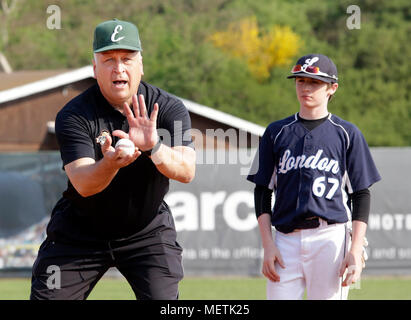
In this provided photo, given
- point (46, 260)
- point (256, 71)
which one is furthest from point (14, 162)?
point (256, 71)

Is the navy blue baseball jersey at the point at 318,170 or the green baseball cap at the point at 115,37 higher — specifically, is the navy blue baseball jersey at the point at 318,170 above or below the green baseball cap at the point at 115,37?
below

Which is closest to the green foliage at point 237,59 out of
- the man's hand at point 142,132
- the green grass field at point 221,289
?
the green grass field at point 221,289

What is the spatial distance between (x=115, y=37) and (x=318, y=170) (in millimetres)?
1639

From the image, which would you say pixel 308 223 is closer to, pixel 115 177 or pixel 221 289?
pixel 115 177

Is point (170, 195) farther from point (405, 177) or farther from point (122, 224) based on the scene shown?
point (122, 224)

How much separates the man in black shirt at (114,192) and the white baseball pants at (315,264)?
75cm

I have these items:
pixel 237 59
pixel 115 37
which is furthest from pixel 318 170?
pixel 237 59

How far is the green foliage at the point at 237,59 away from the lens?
47031 mm

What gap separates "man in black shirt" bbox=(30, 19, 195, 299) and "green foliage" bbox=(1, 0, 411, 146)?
123 feet

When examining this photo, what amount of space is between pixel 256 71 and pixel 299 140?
49482 millimetres

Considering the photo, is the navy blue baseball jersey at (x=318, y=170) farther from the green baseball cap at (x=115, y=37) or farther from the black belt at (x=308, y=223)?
the green baseball cap at (x=115, y=37)

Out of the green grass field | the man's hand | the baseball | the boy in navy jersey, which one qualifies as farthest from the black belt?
the green grass field

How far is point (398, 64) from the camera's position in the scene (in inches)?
2124

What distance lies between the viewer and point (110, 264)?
511cm
